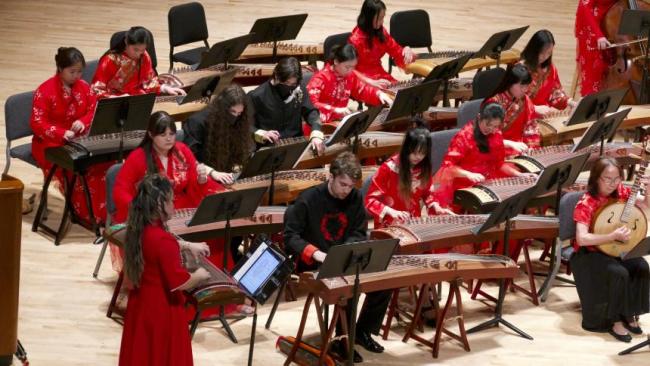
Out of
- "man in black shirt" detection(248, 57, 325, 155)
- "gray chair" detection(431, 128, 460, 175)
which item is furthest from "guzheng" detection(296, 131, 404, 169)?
"gray chair" detection(431, 128, 460, 175)

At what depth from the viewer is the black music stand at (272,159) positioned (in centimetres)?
741

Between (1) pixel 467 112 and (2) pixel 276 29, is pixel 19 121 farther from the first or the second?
(1) pixel 467 112

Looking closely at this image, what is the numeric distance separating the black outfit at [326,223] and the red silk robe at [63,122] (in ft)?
6.99

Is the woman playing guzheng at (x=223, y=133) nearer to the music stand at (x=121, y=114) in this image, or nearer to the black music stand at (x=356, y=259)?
the music stand at (x=121, y=114)

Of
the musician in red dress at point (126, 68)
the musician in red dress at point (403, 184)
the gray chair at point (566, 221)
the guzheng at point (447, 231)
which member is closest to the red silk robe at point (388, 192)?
the musician in red dress at point (403, 184)

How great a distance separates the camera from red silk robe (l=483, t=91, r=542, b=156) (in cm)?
882

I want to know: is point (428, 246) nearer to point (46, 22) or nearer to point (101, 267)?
point (101, 267)

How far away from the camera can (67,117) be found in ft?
28.2

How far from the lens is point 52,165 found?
8.59m

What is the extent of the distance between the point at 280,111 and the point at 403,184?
151 cm

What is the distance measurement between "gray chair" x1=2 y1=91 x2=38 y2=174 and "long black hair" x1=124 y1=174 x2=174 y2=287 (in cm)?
303

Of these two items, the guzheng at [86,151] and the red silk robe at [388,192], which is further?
the guzheng at [86,151]

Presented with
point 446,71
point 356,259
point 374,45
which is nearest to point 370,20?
point 374,45

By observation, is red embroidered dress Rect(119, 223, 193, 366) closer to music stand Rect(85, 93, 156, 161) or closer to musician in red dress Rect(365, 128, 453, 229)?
musician in red dress Rect(365, 128, 453, 229)
